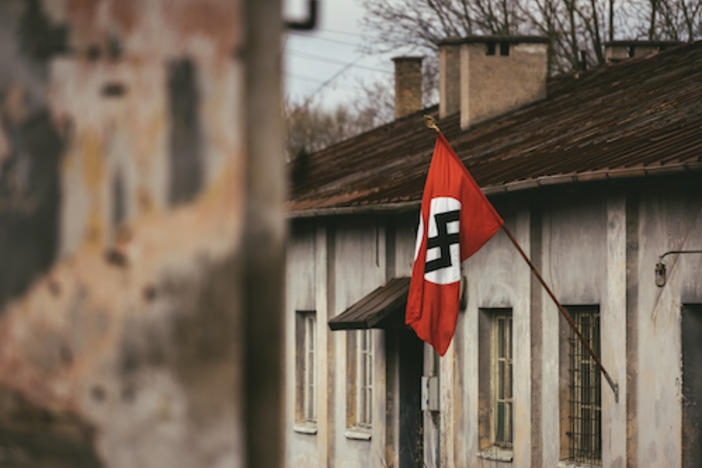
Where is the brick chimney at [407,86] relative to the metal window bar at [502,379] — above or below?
above

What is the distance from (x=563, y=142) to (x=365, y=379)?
4954 mm

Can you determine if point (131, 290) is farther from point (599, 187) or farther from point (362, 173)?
point (362, 173)

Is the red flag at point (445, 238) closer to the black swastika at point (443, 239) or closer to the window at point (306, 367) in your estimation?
the black swastika at point (443, 239)

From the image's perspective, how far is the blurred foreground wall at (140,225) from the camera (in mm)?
1883

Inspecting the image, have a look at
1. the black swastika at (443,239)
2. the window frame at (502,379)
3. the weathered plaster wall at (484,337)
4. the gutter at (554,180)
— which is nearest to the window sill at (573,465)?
the weathered plaster wall at (484,337)

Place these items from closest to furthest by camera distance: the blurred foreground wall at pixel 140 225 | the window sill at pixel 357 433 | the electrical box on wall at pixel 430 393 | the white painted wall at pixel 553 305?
the blurred foreground wall at pixel 140 225 < the white painted wall at pixel 553 305 < the electrical box on wall at pixel 430 393 < the window sill at pixel 357 433

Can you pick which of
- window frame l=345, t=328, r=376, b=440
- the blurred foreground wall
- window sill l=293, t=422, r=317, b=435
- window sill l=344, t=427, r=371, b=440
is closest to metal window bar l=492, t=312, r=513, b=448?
window sill l=344, t=427, r=371, b=440

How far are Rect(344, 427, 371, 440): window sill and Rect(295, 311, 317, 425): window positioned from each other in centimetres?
142

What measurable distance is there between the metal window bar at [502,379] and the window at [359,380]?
129 inches

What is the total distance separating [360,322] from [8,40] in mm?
13414

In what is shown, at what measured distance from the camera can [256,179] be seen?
75.1 inches

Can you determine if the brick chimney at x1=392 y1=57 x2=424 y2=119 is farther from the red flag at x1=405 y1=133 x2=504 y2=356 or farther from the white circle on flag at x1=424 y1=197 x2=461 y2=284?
the white circle on flag at x1=424 y1=197 x2=461 y2=284

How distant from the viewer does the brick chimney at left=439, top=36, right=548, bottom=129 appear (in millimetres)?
19594

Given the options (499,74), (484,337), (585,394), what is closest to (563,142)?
(484,337)
